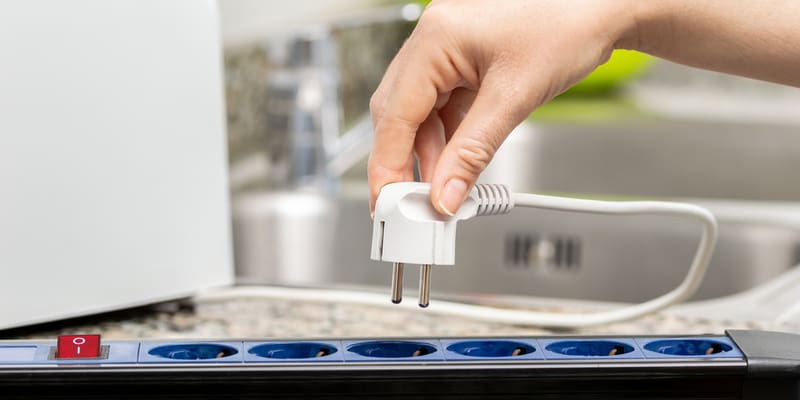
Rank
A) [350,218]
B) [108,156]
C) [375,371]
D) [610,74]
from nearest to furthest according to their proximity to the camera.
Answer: [375,371] < [108,156] < [350,218] < [610,74]

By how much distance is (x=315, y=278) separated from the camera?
1.11 m

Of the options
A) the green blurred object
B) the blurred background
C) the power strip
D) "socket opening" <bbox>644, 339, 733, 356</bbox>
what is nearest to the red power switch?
the power strip

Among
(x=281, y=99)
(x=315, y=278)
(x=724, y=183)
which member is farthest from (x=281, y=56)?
(x=724, y=183)

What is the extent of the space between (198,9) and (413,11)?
57cm

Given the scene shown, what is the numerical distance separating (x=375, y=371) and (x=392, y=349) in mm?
41

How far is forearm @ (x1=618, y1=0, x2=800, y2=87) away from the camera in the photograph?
47 cm

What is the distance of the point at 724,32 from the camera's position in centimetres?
47

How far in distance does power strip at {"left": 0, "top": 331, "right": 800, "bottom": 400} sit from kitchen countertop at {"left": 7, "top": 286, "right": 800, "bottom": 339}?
0.54 feet

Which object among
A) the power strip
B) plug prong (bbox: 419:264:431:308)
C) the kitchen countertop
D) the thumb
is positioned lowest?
the kitchen countertop

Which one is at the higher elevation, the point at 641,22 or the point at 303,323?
the point at 641,22

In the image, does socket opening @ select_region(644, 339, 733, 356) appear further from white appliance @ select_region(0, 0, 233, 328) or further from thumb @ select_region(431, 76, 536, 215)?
white appliance @ select_region(0, 0, 233, 328)

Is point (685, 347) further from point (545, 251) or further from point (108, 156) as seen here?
point (545, 251)

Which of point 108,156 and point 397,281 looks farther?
point 108,156

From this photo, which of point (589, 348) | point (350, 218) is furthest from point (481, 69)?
point (350, 218)
